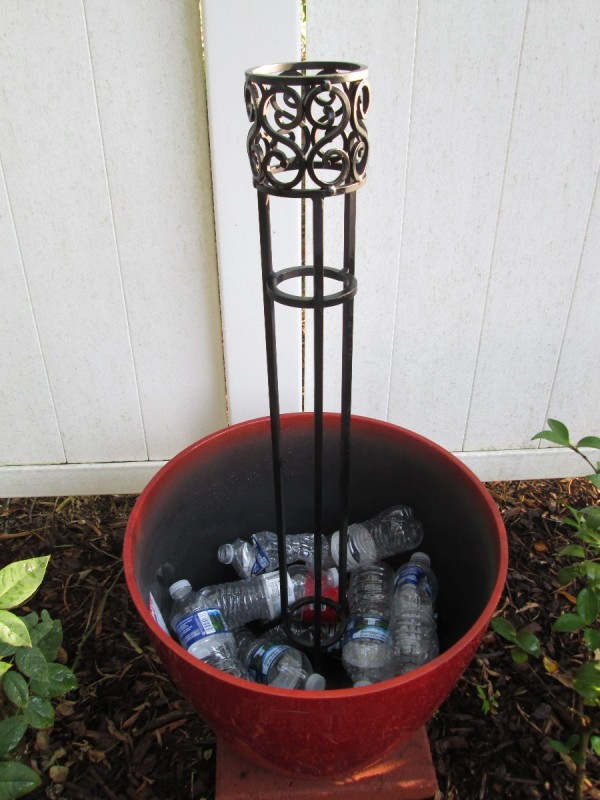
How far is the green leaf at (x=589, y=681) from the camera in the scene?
1.15 metres

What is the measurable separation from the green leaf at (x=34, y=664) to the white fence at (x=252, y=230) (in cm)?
68

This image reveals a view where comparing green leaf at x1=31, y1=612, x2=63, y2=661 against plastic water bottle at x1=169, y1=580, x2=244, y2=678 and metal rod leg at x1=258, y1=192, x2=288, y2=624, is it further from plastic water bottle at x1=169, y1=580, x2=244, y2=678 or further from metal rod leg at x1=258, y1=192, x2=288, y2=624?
metal rod leg at x1=258, y1=192, x2=288, y2=624

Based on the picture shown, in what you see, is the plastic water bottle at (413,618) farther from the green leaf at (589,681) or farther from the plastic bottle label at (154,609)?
the plastic bottle label at (154,609)

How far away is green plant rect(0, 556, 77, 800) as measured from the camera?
3.52ft

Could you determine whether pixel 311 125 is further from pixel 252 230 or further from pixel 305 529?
pixel 305 529

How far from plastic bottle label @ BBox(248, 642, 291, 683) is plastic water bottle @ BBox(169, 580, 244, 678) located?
0.02m

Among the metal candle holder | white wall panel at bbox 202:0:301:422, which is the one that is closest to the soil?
white wall panel at bbox 202:0:301:422

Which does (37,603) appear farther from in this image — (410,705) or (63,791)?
(410,705)

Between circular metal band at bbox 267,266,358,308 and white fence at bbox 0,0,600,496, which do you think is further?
white fence at bbox 0,0,600,496

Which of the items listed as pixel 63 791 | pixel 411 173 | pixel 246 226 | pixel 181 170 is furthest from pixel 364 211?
pixel 63 791

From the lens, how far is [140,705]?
4.66 ft

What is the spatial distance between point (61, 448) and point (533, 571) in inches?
47.5

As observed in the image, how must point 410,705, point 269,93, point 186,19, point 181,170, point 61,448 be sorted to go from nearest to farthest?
point 269,93, point 410,705, point 186,19, point 181,170, point 61,448

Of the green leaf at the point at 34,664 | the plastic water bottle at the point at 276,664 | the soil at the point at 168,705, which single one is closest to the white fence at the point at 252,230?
the soil at the point at 168,705
